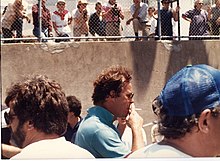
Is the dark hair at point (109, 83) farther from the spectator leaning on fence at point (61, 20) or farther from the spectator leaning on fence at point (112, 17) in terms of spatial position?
the spectator leaning on fence at point (112, 17)

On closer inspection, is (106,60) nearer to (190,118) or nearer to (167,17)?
(167,17)

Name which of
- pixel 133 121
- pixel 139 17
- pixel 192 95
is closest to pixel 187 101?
pixel 192 95

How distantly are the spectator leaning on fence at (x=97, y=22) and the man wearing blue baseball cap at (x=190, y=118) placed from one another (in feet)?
19.4

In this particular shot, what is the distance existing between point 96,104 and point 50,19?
4835 millimetres

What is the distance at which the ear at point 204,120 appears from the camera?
2.09 m

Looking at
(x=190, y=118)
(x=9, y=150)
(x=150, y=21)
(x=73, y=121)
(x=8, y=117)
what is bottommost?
(x=73, y=121)

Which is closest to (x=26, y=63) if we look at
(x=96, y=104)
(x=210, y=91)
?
(x=96, y=104)

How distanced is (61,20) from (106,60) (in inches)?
31.6

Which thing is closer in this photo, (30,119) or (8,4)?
(30,119)

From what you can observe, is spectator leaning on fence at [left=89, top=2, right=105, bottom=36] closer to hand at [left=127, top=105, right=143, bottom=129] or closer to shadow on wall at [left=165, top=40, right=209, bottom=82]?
shadow on wall at [left=165, top=40, right=209, bottom=82]

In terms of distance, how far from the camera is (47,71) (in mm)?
7684

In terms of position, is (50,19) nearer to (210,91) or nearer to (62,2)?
(62,2)

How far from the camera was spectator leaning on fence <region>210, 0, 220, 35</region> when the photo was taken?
27.6 feet

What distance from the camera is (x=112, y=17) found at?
26.6ft
